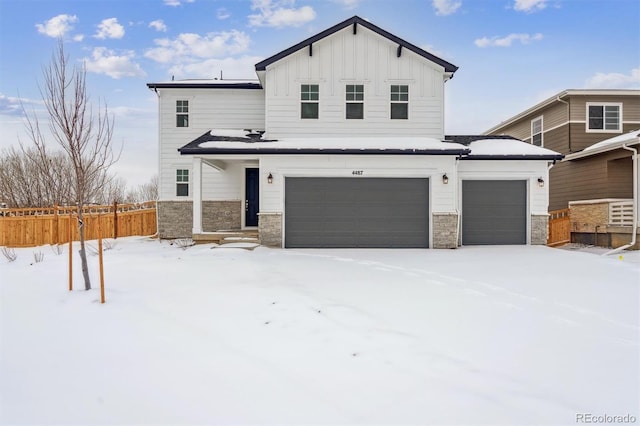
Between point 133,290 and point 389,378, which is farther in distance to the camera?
point 133,290

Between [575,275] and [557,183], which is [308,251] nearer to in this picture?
[575,275]

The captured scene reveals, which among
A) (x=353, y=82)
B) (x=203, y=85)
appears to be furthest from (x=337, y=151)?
(x=203, y=85)

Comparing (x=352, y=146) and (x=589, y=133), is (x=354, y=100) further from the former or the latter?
(x=589, y=133)

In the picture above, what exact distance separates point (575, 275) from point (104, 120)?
10.2m

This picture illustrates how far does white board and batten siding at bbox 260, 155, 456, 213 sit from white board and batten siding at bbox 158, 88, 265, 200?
3.75 metres

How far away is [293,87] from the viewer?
12750 mm

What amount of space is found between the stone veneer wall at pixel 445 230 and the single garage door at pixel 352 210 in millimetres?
289

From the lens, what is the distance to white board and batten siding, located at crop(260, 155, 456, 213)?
39.0ft

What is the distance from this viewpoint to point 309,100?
1280 centimetres

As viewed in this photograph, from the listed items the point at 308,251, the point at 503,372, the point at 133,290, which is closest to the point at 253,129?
the point at 308,251

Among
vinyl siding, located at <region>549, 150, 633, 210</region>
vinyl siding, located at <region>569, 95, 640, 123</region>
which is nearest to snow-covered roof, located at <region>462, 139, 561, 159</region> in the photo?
vinyl siding, located at <region>549, 150, 633, 210</region>

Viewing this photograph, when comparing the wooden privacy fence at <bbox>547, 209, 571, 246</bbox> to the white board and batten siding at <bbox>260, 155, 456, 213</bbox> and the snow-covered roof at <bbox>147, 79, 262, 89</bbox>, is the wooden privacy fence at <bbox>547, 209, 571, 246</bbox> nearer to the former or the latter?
the white board and batten siding at <bbox>260, 155, 456, 213</bbox>

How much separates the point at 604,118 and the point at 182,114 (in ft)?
62.4

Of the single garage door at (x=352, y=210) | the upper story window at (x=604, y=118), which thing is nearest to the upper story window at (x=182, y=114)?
the single garage door at (x=352, y=210)
